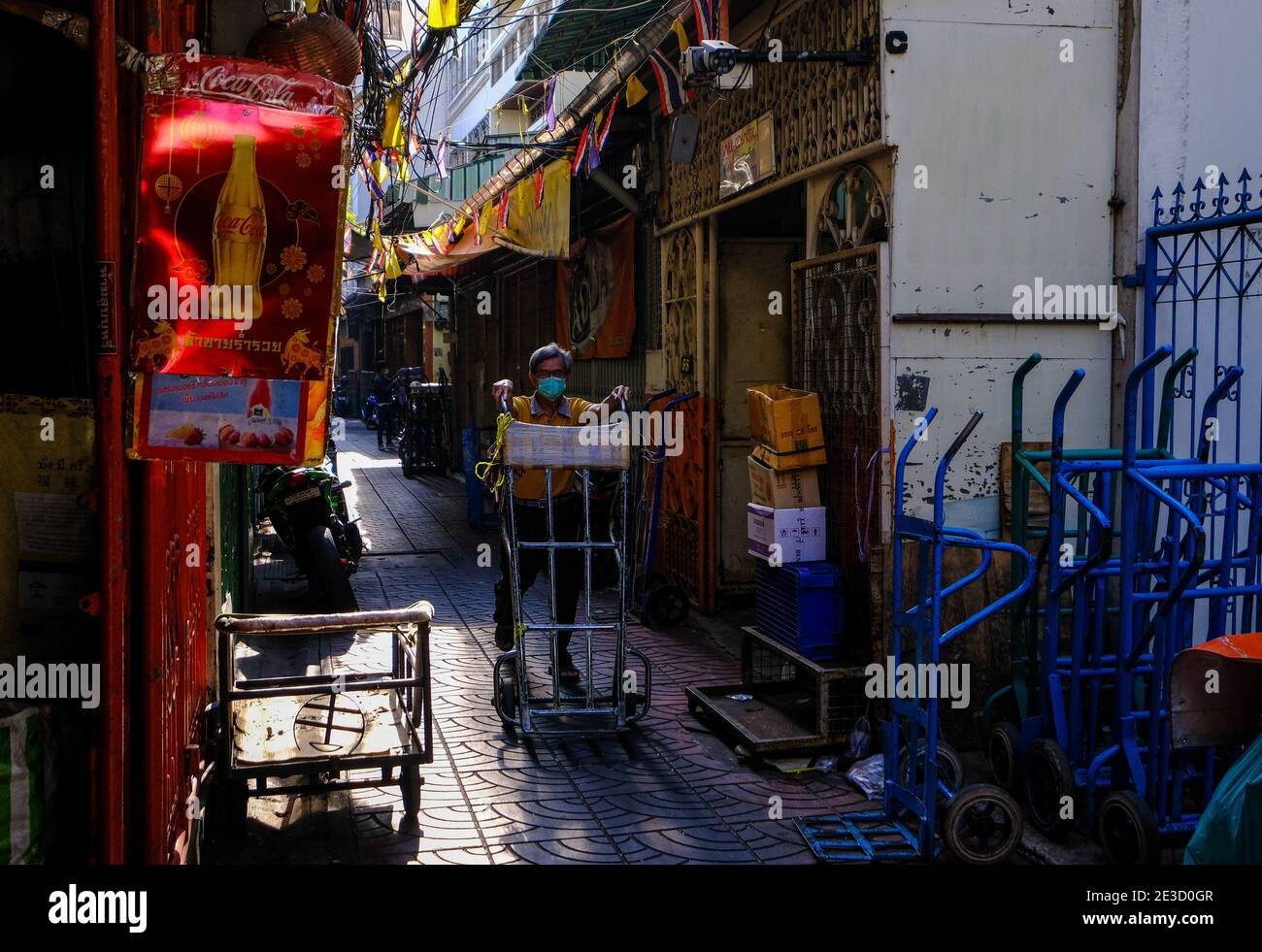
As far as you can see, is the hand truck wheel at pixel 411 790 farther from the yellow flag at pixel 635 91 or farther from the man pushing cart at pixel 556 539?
the yellow flag at pixel 635 91

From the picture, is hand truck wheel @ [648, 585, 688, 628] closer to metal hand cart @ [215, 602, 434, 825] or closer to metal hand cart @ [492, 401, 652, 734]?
metal hand cart @ [492, 401, 652, 734]

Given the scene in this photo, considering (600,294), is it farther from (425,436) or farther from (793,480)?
(425,436)

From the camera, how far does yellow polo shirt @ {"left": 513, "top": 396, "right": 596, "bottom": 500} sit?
7.32 metres

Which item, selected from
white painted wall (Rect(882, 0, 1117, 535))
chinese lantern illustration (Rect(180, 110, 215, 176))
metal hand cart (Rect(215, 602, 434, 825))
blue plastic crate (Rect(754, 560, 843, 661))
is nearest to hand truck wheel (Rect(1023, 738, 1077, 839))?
blue plastic crate (Rect(754, 560, 843, 661))

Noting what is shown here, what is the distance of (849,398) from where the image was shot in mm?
6859

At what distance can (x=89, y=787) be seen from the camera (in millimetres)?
3398

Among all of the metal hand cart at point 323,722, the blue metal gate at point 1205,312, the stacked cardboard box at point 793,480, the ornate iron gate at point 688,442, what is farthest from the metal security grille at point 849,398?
the metal hand cart at point 323,722

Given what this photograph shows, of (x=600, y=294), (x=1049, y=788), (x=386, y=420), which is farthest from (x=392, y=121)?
(x=386, y=420)

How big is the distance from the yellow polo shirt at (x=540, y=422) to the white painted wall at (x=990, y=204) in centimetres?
208

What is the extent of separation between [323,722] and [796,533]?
2.82 m

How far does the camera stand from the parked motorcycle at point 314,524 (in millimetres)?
8875

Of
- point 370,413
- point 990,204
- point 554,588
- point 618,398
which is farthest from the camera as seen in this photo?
point 370,413

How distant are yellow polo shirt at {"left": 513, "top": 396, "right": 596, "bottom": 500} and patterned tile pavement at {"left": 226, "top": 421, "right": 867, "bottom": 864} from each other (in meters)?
1.34

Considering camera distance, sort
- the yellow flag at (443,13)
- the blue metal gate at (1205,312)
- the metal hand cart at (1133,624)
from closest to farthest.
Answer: the metal hand cart at (1133,624)
the blue metal gate at (1205,312)
the yellow flag at (443,13)
